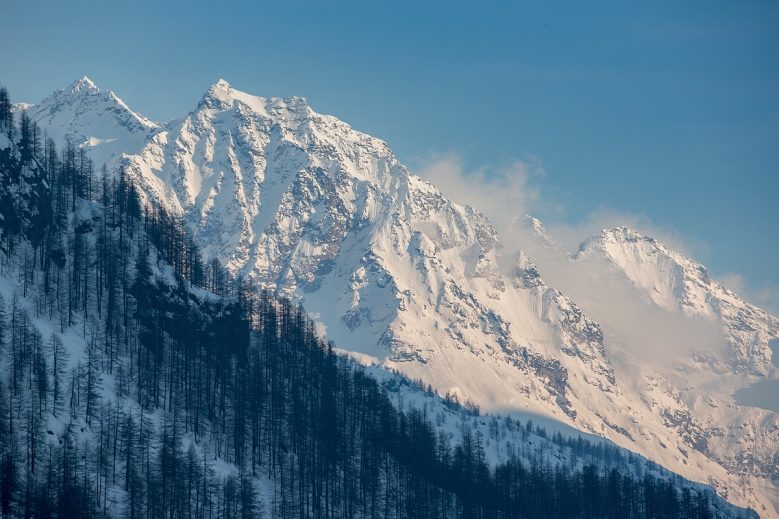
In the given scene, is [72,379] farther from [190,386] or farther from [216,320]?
[216,320]

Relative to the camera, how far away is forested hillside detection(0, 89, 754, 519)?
134500mm

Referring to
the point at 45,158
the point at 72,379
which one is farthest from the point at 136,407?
the point at 45,158

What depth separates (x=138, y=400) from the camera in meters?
157

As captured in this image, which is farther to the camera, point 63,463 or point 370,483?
point 370,483

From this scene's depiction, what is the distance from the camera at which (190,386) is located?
171625mm

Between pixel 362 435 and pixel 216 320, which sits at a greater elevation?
pixel 216 320

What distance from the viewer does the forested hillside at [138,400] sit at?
134500 mm

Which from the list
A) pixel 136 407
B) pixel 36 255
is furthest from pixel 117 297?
pixel 136 407

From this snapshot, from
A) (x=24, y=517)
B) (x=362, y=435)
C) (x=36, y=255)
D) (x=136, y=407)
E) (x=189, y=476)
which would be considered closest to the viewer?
(x=24, y=517)

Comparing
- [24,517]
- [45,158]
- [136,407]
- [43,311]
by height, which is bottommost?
[24,517]

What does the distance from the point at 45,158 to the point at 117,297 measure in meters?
39.0

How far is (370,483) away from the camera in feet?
591

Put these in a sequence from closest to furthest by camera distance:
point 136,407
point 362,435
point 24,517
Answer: point 24,517, point 136,407, point 362,435

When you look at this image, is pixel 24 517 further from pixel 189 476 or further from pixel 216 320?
pixel 216 320
